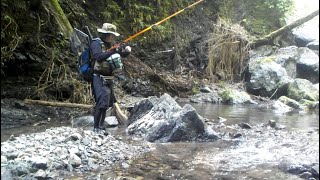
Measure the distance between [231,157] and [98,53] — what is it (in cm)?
259

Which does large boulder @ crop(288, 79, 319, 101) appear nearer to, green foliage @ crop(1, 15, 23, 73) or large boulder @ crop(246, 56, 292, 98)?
large boulder @ crop(246, 56, 292, 98)

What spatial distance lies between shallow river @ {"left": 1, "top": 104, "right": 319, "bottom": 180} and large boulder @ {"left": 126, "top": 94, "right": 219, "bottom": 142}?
0.25 meters

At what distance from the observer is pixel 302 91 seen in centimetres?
1257

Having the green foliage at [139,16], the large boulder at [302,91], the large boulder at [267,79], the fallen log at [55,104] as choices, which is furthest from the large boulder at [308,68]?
the fallen log at [55,104]

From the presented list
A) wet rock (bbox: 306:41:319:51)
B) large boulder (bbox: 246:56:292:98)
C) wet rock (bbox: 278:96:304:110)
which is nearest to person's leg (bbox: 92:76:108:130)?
wet rock (bbox: 278:96:304:110)

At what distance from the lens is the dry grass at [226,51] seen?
571 inches

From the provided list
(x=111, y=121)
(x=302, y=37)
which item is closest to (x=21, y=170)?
(x=111, y=121)

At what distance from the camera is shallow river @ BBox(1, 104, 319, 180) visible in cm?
417

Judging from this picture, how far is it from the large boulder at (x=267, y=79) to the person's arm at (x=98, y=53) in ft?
28.7

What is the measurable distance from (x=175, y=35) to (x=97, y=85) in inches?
341

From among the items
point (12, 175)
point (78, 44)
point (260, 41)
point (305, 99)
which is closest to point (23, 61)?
point (78, 44)

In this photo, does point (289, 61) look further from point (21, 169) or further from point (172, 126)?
point (21, 169)

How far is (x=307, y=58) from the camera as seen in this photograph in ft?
48.7

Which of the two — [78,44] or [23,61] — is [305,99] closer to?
[78,44]
